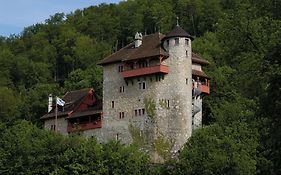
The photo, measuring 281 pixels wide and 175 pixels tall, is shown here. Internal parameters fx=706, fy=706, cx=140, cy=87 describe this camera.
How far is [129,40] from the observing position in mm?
123938

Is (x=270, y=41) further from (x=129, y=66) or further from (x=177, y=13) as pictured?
(x=177, y=13)

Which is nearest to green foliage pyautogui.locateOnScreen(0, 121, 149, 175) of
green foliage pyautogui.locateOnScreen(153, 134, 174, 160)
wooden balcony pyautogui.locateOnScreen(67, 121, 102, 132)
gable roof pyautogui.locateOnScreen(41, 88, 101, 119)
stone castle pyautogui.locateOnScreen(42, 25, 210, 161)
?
Result: green foliage pyautogui.locateOnScreen(153, 134, 174, 160)

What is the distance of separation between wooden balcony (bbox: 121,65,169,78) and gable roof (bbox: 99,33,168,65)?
1170mm

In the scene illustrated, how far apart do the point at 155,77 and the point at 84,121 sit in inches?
427

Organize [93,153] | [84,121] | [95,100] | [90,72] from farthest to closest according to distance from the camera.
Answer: [90,72], [95,100], [84,121], [93,153]

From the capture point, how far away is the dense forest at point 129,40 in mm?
36250

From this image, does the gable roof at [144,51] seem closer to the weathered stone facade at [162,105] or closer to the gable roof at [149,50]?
the gable roof at [149,50]

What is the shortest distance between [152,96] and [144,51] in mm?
4752

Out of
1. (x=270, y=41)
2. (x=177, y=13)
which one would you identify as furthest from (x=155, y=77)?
(x=177, y=13)

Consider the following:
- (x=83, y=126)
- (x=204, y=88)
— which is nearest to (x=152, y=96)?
(x=204, y=88)

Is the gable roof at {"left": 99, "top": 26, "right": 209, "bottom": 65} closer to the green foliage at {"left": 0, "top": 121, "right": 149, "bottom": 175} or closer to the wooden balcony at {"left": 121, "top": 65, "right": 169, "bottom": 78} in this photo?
the wooden balcony at {"left": 121, "top": 65, "right": 169, "bottom": 78}

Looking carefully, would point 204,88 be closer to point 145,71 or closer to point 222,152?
point 145,71

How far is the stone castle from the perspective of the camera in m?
66.3

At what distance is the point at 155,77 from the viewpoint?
222 feet
